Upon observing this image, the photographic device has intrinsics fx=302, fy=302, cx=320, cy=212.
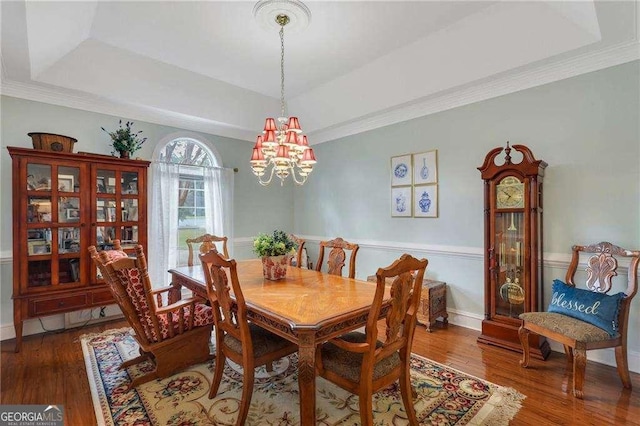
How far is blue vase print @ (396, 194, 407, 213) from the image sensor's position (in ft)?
13.2

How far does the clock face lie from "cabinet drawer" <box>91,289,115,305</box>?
4.20 meters

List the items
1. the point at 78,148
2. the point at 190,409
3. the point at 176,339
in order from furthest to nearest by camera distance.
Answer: the point at 78,148 < the point at 176,339 < the point at 190,409

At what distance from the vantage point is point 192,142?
4594mm

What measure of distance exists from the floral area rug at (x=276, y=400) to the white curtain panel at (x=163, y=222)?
5.31ft

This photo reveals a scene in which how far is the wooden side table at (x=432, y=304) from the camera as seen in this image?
3.35 meters

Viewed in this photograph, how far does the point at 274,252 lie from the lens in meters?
2.50

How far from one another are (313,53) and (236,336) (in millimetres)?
3002

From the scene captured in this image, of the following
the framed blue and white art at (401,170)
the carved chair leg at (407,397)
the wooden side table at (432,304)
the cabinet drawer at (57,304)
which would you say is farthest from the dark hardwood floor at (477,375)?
the framed blue and white art at (401,170)

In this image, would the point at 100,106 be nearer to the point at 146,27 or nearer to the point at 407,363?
the point at 146,27

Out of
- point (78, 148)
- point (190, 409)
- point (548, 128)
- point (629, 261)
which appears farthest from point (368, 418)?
point (78, 148)

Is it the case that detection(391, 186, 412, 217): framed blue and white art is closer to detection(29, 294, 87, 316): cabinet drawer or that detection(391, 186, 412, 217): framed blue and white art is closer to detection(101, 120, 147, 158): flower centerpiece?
detection(101, 120, 147, 158): flower centerpiece

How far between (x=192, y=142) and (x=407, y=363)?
4205 mm

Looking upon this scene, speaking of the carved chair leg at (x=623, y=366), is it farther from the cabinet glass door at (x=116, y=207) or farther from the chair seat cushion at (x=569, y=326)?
the cabinet glass door at (x=116, y=207)

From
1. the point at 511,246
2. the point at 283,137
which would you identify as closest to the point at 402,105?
the point at 283,137
